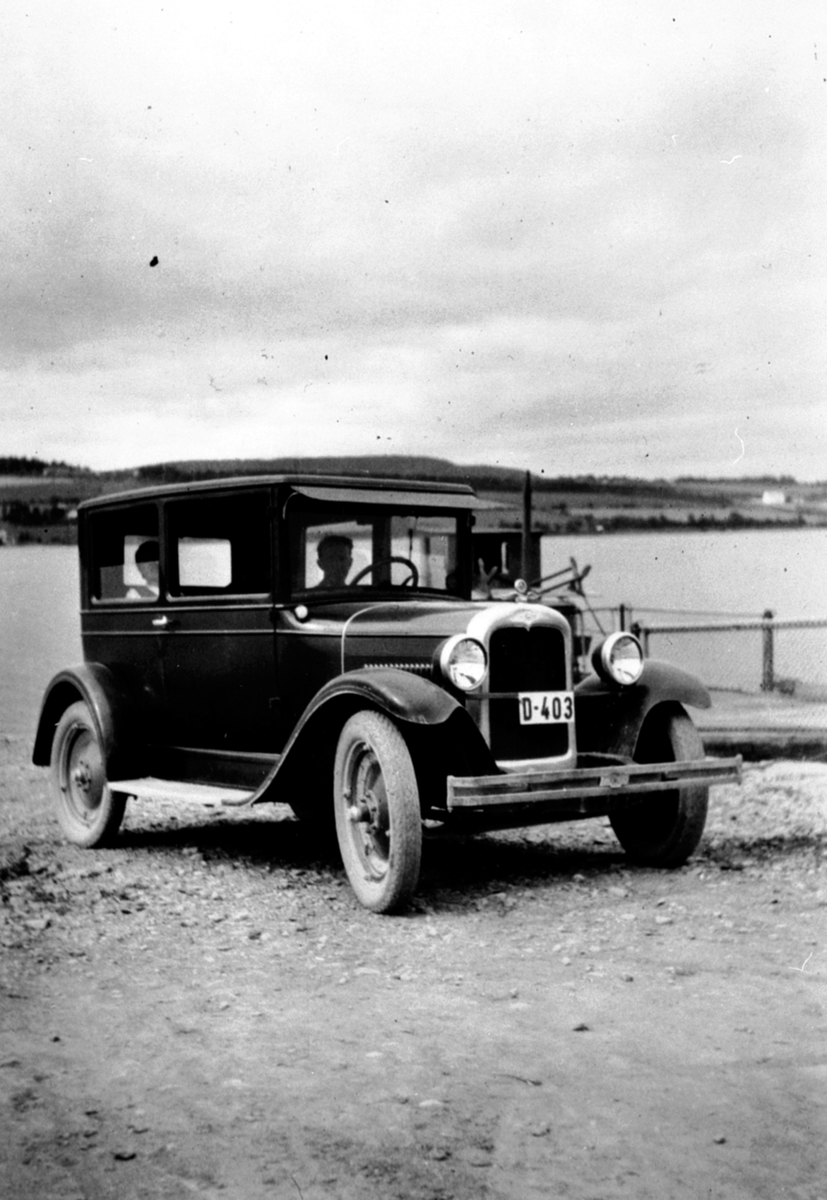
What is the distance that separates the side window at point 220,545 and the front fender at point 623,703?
1.51 meters

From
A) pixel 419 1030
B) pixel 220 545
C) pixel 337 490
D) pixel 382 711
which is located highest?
pixel 337 490

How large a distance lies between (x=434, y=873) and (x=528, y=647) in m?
1.08

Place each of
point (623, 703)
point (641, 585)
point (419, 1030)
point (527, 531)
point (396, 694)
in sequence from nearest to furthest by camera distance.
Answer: point (419, 1030) → point (396, 694) → point (623, 703) → point (527, 531) → point (641, 585)

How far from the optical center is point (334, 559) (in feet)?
18.1

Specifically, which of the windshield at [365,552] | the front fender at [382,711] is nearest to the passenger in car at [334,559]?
the windshield at [365,552]

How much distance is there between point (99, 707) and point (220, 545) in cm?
101

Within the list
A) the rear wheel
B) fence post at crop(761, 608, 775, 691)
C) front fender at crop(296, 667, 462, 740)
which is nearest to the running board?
front fender at crop(296, 667, 462, 740)

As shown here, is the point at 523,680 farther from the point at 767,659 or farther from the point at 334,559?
the point at 767,659

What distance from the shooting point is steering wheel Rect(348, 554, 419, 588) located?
5.56 metres

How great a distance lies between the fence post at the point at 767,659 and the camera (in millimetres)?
10297

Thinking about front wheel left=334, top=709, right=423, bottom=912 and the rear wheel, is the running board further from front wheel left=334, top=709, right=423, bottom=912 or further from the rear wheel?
the rear wheel

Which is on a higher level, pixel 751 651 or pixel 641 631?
pixel 641 631

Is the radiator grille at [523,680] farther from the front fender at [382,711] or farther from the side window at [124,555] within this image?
the side window at [124,555]

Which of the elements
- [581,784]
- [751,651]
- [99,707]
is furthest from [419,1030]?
[751,651]
